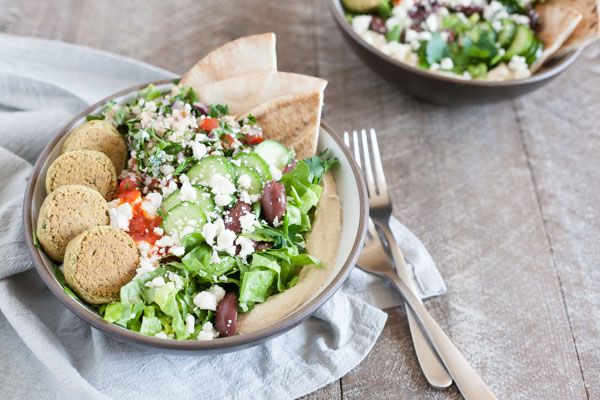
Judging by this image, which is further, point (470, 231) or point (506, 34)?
point (506, 34)

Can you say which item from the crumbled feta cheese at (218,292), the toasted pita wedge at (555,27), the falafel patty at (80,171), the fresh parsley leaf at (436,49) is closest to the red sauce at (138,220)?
the falafel patty at (80,171)

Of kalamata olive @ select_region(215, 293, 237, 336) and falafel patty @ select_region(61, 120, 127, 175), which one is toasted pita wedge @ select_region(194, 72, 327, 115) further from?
kalamata olive @ select_region(215, 293, 237, 336)

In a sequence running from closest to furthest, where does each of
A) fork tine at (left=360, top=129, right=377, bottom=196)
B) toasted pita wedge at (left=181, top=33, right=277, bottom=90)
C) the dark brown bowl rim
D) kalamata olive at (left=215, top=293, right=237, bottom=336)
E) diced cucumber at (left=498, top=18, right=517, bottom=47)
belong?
kalamata olive at (left=215, top=293, right=237, bottom=336)
toasted pita wedge at (left=181, top=33, right=277, bottom=90)
fork tine at (left=360, top=129, right=377, bottom=196)
the dark brown bowl rim
diced cucumber at (left=498, top=18, right=517, bottom=47)

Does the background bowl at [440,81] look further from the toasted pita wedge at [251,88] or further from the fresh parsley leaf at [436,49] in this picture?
the toasted pita wedge at [251,88]

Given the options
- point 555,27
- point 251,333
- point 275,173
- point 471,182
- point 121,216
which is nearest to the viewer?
point 251,333

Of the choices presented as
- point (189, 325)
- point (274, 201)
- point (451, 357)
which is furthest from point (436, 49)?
point (189, 325)

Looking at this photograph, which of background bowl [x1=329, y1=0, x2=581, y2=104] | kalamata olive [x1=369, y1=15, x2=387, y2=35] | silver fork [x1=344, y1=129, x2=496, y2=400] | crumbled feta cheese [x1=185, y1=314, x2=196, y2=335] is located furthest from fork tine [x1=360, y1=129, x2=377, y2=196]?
crumbled feta cheese [x1=185, y1=314, x2=196, y2=335]

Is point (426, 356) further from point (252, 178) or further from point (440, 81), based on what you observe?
point (440, 81)
